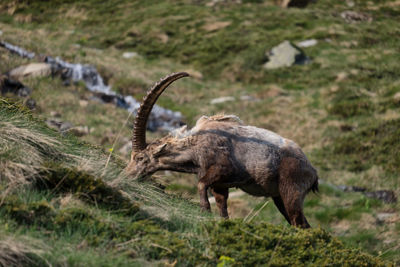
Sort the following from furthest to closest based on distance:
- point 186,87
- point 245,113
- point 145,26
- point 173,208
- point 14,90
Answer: point 145,26 → point 186,87 → point 245,113 → point 14,90 → point 173,208

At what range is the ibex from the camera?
9.56 m

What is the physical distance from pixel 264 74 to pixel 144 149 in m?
31.4

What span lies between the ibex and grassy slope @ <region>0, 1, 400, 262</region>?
1.33 m

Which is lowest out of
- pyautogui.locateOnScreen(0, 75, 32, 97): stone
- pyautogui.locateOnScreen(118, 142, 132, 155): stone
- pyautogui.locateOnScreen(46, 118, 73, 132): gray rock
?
pyautogui.locateOnScreen(118, 142, 132, 155): stone

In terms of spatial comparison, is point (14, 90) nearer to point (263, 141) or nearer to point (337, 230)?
point (337, 230)

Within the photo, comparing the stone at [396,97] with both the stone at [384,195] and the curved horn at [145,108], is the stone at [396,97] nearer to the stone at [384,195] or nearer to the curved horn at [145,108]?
the stone at [384,195]

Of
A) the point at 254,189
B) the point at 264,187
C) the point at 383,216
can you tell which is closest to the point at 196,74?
the point at 383,216

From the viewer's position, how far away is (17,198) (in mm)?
6441

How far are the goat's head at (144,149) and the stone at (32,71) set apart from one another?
74.5 ft

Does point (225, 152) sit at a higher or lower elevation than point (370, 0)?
higher

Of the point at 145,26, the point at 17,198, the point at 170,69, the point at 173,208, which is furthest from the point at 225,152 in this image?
the point at 145,26

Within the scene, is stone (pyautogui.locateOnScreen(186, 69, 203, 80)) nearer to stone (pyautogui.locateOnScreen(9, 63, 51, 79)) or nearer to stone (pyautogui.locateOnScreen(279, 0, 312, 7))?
stone (pyautogui.locateOnScreen(9, 63, 51, 79))

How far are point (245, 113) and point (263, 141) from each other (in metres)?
23.4

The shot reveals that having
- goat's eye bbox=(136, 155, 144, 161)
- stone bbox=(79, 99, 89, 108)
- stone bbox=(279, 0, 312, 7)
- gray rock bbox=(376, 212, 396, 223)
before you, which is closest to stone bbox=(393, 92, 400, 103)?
gray rock bbox=(376, 212, 396, 223)
